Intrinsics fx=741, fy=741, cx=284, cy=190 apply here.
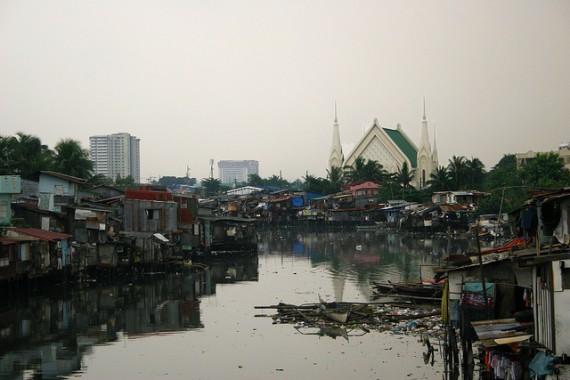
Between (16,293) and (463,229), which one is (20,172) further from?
(463,229)

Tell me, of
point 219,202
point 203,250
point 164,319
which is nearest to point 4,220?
point 164,319

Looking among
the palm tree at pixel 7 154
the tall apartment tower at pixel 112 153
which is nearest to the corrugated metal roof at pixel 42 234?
the palm tree at pixel 7 154

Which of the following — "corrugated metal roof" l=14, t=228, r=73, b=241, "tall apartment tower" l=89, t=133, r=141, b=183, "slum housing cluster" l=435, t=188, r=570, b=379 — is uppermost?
"tall apartment tower" l=89, t=133, r=141, b=183

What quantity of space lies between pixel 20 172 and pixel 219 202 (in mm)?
34126

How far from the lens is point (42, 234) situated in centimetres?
2491

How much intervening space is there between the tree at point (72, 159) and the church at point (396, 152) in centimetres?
5111

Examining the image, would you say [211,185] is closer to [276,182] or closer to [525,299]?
[276,182]

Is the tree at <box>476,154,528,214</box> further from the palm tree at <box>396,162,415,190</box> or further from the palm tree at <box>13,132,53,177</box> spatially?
the palm tree at <box>13,132,53,177</box>

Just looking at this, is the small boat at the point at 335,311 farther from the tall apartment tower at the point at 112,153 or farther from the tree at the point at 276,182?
the tall apartment tower at the point at 112,153

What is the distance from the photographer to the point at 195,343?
16969 millimetres

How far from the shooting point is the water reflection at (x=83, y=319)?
15.3 m

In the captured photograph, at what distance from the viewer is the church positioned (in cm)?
8681

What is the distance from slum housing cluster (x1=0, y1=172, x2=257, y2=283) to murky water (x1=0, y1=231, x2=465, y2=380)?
126 centimetres

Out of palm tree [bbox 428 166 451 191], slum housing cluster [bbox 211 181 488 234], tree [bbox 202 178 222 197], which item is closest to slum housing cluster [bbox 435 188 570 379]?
slum housing cluster [bbox 211 181 488 234]
